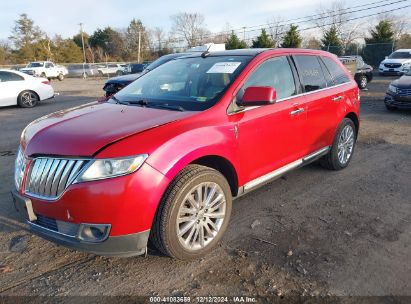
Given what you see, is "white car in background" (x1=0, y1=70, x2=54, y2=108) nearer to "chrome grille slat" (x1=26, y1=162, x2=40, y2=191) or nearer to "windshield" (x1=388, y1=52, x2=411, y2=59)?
"chrome grille slat" (x1=26, y1=162, x2=40, y2=191)

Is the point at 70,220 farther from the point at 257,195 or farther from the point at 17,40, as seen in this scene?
the point at 17,40

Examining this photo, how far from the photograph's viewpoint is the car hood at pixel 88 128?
265cm

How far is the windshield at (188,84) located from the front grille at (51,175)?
116 centimetres

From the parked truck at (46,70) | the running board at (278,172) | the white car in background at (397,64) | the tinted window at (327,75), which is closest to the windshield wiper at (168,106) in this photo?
the running board at (278,172)

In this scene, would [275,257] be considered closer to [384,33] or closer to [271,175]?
[271,175]

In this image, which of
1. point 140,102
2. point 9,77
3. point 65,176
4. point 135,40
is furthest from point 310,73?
point 135,40

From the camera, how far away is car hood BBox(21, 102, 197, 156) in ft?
8.69

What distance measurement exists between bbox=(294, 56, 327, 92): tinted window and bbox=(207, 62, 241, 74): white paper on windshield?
41.1 inches

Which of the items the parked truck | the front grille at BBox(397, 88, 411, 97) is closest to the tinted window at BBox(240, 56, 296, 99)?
the front grille at BBox(397, 88, 411, 97)

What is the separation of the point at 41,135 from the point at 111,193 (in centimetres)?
91

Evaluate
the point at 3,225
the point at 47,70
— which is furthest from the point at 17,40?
the point at 3,225

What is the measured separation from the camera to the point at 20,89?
13203mm

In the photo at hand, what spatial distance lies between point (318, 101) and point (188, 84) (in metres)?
1.74

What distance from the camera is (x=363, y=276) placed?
9.20ft
